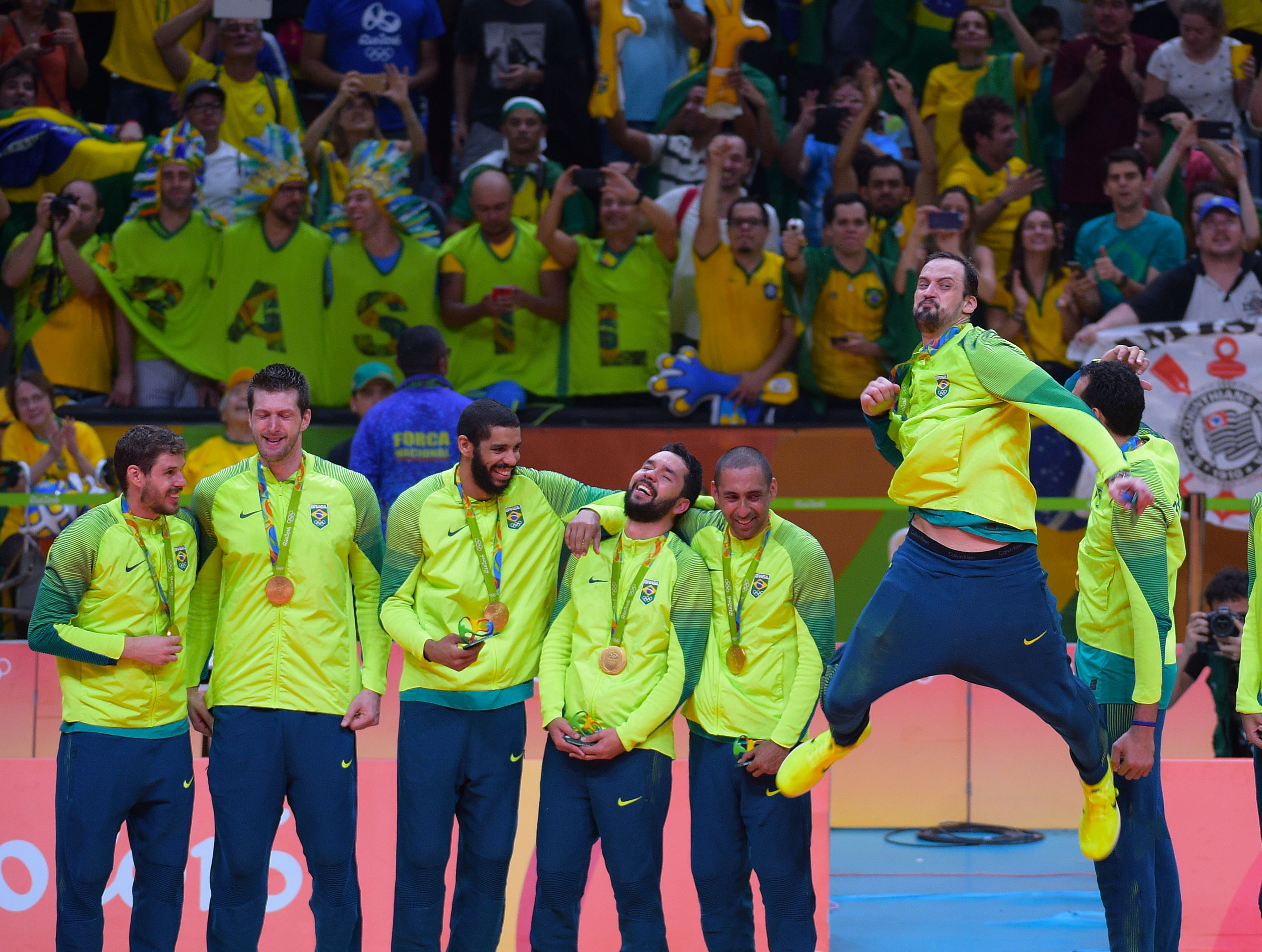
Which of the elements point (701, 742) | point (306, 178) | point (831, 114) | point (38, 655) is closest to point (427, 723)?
point (701, 742)

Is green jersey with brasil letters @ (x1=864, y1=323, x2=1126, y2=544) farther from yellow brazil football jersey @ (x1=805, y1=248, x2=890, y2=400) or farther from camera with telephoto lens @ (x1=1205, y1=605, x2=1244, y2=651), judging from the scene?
yellow brazil football jersey @ (x1=805, y1=248, x2=890, y2=400)

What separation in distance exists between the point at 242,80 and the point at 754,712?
6.92 meters

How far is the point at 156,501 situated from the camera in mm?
4863

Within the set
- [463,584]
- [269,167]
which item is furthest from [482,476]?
[269,167]

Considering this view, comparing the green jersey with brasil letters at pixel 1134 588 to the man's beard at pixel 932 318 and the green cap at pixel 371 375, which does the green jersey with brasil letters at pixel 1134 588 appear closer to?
the man's beard at pixel 932 318

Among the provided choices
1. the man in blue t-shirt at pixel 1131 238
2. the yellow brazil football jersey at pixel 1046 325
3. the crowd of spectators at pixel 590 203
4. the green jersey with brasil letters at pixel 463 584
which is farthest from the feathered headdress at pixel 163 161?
the man in blue t-shirt at pixel 1131 238

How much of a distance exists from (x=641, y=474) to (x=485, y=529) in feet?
2.04

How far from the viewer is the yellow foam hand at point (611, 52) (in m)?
9.76

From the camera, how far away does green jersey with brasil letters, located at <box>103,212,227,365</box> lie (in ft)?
30.0

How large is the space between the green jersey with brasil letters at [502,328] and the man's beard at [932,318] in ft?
15.5

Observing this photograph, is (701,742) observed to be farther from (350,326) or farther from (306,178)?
(306,178)

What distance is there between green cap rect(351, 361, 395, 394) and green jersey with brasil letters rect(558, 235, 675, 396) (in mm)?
1357

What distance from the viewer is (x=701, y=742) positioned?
16.5 ft

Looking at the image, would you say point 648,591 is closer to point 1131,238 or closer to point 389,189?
point 389,189
